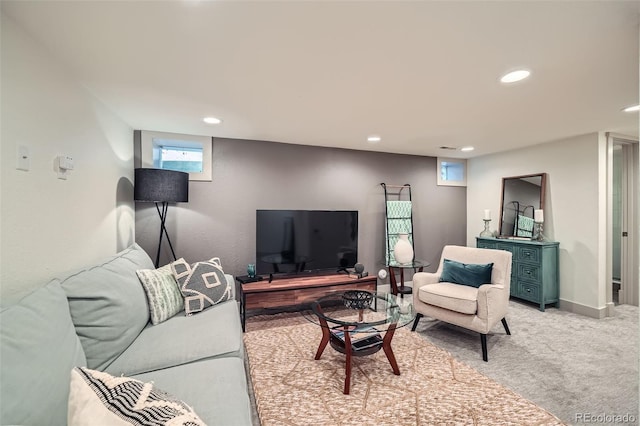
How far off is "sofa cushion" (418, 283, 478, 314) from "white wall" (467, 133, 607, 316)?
6.09 feet

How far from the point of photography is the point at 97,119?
2236 mm

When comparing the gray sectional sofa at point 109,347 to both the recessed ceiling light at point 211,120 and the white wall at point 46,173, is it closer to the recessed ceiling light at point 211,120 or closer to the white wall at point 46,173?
the white wall at point 46,173

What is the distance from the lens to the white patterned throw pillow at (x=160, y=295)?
1928mm

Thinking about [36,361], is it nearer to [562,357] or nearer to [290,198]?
[290,198]

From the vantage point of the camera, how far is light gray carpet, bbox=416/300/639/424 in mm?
1856

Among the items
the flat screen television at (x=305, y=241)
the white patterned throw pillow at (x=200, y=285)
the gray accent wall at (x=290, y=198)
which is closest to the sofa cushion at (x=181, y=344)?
the white patterned throw pillow at (x=200, y=285)

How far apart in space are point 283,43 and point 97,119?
5.83 feet

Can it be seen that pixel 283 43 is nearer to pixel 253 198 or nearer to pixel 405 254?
pixel 253 198

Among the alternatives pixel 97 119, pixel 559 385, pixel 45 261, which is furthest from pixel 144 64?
pixel 559 385

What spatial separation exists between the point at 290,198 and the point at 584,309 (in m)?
3.96

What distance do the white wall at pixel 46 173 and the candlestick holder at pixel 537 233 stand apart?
507 cm

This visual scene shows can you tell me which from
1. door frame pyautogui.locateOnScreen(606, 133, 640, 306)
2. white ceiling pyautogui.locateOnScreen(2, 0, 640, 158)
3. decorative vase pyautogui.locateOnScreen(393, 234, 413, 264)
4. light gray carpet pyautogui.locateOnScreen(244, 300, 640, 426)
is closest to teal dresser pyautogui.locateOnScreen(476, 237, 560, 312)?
light gray carpet pyautogui.locateOnScreen(244, 300, 640, 426)

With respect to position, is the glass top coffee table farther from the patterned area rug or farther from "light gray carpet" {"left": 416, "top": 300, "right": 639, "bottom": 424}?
"light gray carpet" {"left": 416, "top": 300, "right": 639, "bottom": 424}

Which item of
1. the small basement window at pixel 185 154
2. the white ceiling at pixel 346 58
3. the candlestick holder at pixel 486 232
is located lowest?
the candlestick holder at pixel 486 232
